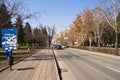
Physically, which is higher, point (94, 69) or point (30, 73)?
point (30, 73)

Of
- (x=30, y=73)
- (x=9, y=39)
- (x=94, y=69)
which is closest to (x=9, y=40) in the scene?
(x=9, y=39)

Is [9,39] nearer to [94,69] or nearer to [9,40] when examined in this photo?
[9,40]

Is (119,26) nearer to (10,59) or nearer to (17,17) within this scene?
(17,17)

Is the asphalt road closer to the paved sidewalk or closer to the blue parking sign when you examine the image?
the paved sidewalk

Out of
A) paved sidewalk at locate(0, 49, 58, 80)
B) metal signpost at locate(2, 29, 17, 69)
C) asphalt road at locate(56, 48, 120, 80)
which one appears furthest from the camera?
metal signpost at locate(2, 29, 17, 69)

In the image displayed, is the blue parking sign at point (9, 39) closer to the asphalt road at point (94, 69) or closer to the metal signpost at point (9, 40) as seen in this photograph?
the metal signpost at point (9, 40)

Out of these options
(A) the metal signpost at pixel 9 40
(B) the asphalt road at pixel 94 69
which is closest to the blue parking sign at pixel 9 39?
(A) the metal signpost at pixel 9 40

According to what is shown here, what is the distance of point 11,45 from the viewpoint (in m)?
19.5

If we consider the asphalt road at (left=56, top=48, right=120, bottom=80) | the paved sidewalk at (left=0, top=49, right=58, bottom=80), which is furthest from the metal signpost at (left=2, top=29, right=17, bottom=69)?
the asphalt road at (left=56, top=48, right=120, bottom=80)

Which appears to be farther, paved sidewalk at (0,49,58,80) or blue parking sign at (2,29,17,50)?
blue parking sign at (2,29,17,50)

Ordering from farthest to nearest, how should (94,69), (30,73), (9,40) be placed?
(94,69) < (9,40) < (30,73)

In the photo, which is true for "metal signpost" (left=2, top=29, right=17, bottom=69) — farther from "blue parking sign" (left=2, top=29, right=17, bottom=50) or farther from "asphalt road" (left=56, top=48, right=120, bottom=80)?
"asphalt road" (left=56, top=48, right=120, bottom=80)

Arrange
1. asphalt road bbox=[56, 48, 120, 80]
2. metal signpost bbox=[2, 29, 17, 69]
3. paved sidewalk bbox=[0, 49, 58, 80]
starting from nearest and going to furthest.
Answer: paved sidewalk bbox=[0, 49, 58, 80] → asphalt road bbox=[56, 48, 120, 80] → metal signpost bbox=[2, 29, 17, 69]

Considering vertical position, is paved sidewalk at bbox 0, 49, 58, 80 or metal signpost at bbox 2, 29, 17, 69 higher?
metal signpost at bbox 2, 29, 17, 69
